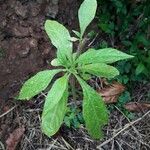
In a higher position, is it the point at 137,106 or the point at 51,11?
the point at 51,11

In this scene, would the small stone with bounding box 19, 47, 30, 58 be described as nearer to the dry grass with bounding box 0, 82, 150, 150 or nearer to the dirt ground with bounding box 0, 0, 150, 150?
the dirt ground with bounding box 0, 0, 150, 150

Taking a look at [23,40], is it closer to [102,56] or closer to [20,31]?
[20,31]

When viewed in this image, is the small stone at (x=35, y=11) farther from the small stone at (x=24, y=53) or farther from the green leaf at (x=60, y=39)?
the green leaf at (x=60, y=39)

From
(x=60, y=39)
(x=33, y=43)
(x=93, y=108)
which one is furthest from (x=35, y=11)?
(x=93, y=108)

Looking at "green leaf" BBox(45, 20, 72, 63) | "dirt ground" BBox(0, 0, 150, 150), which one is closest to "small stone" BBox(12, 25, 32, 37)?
"dirt ground" BBox(0, 0, 150, 150)

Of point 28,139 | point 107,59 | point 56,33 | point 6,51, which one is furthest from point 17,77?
point 107,59

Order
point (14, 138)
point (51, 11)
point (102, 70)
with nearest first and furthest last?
point (102, 70) < point (14, 138) < point (51, 11)
